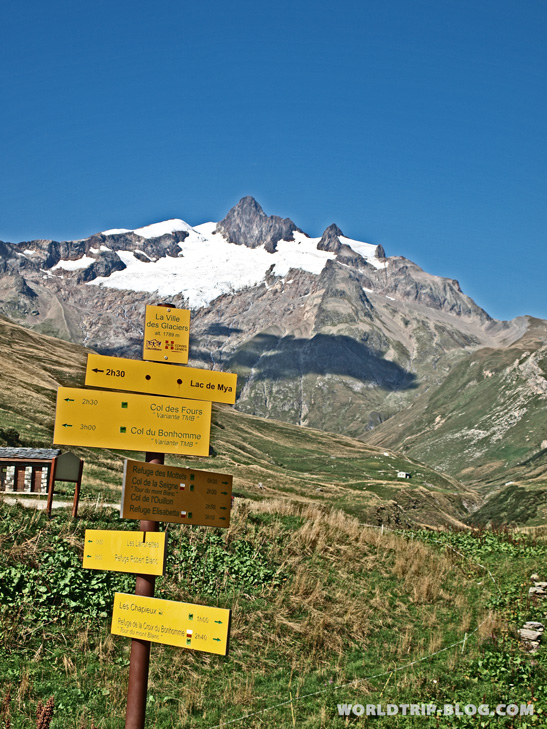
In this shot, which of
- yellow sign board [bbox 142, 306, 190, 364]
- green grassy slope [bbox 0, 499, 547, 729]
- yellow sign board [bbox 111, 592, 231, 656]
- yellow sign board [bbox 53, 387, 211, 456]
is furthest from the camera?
green grassy slope [bbox 0, 499, 547, 729]

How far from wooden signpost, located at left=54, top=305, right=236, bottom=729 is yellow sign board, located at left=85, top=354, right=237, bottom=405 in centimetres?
1

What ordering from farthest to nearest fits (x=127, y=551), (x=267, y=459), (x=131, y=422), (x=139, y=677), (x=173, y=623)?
(x=267, y=459) < (x=131, y=422) < (x=127, y=551) < (x=139, y=677) < (x=173, y=623)

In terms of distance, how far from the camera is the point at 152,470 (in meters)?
8.98

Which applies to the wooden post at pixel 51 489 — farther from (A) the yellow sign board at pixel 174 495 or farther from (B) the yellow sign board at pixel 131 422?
(A) the yellow sign board at pixel 174 495

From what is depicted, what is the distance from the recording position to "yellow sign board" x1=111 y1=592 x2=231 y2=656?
839cm

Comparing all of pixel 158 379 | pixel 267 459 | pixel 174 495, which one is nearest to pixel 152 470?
pixel 174 495

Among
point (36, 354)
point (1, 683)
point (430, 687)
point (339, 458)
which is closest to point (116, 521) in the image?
point (1, 683)

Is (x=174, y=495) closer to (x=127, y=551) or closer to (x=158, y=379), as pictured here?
(x=127, y=551)

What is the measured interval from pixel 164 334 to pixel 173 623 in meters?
4.09

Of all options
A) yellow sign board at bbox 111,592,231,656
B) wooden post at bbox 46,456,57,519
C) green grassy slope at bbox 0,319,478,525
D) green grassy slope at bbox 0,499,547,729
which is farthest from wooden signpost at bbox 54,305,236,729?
wooden post at bbox 46,456,57,519

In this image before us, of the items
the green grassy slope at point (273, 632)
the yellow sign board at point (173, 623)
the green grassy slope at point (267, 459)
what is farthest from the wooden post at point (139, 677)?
the green grassy slope at point (267, 459)

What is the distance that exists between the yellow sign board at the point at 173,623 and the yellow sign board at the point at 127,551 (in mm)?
399

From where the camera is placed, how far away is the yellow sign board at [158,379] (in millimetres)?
9398

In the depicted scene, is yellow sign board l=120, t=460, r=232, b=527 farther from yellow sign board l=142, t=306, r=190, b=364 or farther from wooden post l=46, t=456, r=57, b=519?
wooden post l=46, t=456, r=57, b=519
